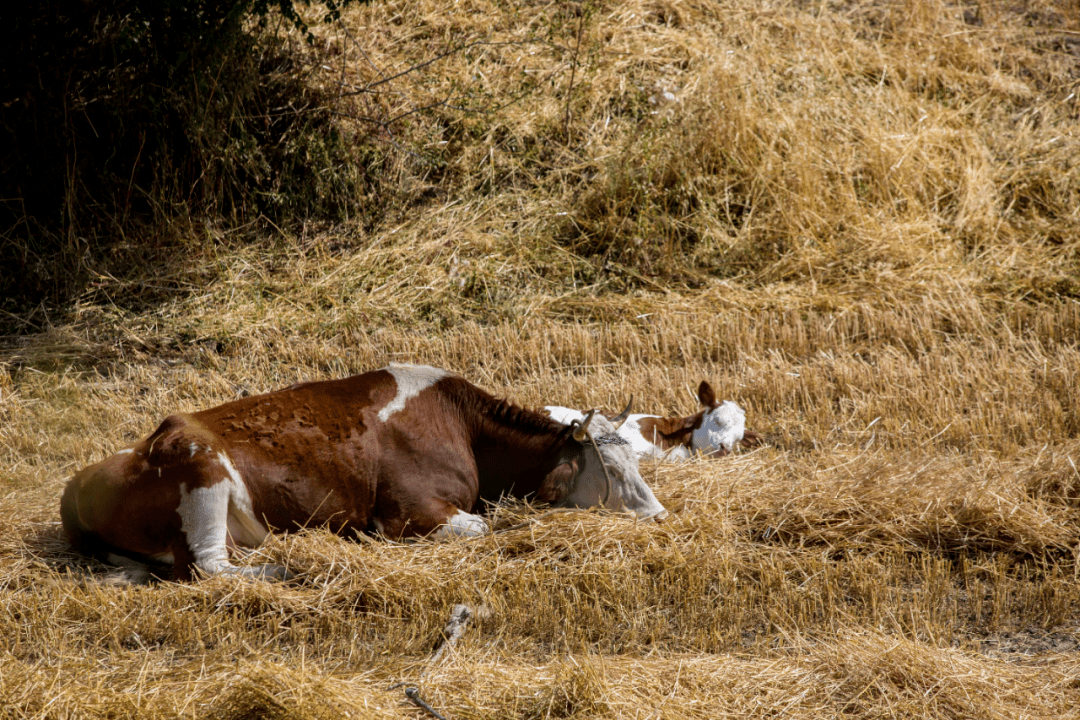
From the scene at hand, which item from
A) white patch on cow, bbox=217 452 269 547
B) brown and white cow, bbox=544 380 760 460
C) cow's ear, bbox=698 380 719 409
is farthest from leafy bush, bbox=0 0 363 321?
white patch on cow, bbox=217 452 269 547

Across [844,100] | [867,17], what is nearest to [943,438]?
[844,100]

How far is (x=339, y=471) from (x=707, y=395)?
9.51ft

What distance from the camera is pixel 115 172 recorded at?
10.6 metres

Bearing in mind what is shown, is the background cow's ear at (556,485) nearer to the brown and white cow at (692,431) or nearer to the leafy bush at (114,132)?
the brown and white cow at (692,431)

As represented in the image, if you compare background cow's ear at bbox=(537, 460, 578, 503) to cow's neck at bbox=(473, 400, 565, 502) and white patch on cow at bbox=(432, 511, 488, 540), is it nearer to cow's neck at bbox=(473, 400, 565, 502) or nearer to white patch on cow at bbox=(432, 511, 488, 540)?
cow's neck at bbox=(473, 400, 565, 502)

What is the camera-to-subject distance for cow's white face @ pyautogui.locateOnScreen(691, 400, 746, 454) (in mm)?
7109

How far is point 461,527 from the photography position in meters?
5.61

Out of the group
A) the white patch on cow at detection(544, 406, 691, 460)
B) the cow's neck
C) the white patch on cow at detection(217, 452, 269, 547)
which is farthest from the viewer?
the white patch on cow at detection(544, 406, 691, 460)

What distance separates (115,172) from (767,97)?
23.2 ft

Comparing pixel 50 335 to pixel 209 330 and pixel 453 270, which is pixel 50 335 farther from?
pixel 453 270

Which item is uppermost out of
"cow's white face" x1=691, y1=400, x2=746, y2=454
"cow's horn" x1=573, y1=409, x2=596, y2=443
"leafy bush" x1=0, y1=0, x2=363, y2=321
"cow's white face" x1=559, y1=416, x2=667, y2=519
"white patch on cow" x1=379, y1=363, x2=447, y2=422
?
"leafy bush" x1=0, y1=0, x2=363, y2=321

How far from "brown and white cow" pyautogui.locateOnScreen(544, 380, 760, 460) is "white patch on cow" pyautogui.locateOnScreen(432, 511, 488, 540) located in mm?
1542

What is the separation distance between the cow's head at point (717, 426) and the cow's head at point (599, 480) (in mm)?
1263

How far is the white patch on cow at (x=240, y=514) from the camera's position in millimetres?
5285
